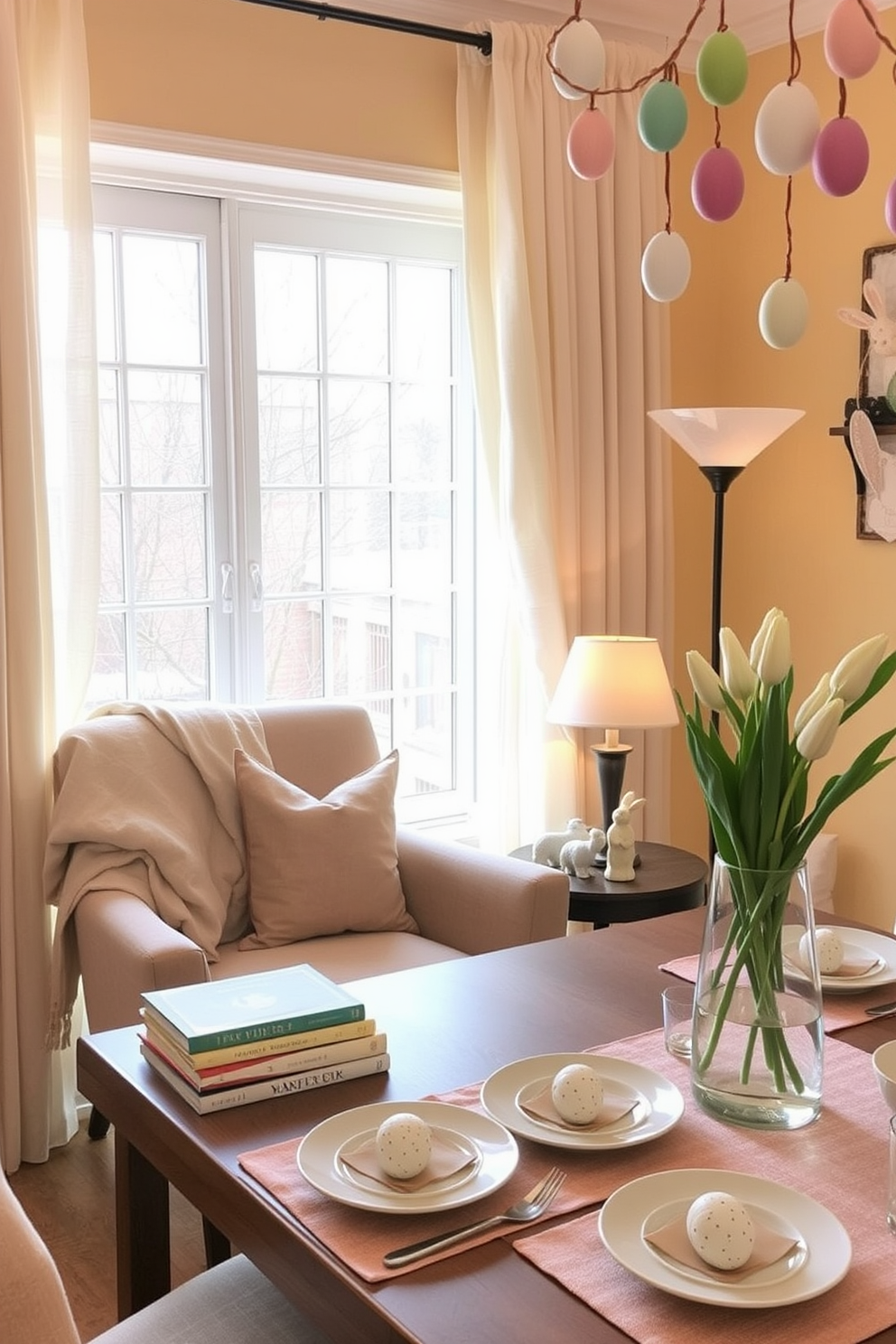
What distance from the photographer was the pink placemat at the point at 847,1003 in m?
1.73

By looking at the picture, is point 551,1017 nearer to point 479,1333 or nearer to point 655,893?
point 479,1333

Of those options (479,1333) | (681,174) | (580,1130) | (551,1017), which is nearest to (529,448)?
(681,174)

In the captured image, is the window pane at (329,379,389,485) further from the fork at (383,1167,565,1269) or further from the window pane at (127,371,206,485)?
the fork at (383,1167,565,1269)

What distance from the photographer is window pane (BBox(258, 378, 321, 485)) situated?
140 inches

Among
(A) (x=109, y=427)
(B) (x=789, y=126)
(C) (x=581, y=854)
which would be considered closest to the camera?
(B) (x=789, y=126)

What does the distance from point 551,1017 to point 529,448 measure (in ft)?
6.68

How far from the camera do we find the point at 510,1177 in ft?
4.37

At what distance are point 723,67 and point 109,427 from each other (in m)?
2.14

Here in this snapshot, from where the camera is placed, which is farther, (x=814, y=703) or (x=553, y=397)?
(x=553, y=397)

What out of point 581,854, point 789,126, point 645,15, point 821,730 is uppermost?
point 645,15

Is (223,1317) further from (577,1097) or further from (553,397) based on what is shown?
(553,397)

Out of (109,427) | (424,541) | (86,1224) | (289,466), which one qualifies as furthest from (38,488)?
Answer: (86,1224)

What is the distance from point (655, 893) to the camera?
2.95 meters

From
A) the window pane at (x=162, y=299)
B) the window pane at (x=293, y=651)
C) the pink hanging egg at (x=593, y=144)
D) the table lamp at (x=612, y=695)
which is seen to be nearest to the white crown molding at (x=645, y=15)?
the window pane at (x=162, y=299)
